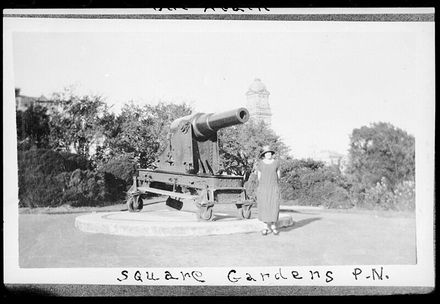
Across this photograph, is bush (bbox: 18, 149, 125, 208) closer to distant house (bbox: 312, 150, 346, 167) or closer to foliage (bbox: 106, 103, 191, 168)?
foliage (bbox: 106, 103, 191, 168)

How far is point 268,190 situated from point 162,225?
1.63 meters

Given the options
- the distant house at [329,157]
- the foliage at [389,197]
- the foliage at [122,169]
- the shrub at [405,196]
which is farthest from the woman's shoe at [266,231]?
the foliage at [122,169]

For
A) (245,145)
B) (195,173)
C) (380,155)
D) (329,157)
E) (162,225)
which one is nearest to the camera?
(162,225)

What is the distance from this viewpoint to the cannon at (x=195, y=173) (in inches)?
327

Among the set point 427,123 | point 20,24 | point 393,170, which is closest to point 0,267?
point 20,24

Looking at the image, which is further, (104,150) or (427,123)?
(104,150)

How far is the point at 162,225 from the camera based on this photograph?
769 centimetres

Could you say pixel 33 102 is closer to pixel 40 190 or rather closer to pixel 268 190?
pixel 40 190

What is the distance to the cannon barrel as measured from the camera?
7869 millimetres

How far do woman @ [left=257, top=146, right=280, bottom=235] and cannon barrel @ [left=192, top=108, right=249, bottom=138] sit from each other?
1.99 ft

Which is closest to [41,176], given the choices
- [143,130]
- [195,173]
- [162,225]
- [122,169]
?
[122,169]

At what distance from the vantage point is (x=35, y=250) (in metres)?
7.61

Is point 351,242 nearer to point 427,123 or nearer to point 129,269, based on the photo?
point 427,123

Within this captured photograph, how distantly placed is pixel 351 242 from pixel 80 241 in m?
3.84
